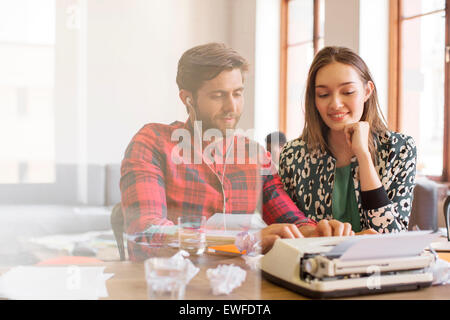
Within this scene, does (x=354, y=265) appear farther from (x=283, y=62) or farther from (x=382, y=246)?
(x=283, y=62)

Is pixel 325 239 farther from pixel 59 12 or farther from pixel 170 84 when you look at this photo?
pixel 59 12

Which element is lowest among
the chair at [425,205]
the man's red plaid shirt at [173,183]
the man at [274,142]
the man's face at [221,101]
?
the chair at [425,205]

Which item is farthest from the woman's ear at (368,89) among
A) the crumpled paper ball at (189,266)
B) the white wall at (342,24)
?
the white wall at (342,24)

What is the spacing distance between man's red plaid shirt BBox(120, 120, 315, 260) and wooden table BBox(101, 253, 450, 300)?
0.09 meters

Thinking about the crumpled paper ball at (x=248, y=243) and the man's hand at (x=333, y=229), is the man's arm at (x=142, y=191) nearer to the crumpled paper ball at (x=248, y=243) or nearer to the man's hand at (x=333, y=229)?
the crumpled paper ball at (x=248, y=243)

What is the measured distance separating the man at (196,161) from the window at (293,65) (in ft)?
0.71

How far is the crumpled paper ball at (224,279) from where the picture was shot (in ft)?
2.69

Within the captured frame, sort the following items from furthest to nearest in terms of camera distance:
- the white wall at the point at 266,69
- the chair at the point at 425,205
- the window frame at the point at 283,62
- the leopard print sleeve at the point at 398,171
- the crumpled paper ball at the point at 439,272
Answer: the chair at the point at 425,205
the leopard print sleeve at the point at 398,171
the window frame at the point at 283,62
the white wall at the point at 266,69
the crumpled paper ball at the point at 439,272

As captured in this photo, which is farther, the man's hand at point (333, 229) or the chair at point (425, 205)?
the chair at point (425, 205)

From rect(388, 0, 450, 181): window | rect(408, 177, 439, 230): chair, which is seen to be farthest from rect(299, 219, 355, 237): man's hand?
rect(388, 0, 450, 181): window

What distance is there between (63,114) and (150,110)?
0.56ft

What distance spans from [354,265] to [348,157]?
28.6 inches

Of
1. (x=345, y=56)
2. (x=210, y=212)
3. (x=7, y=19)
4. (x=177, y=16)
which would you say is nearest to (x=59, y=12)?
(x=7, y=19)

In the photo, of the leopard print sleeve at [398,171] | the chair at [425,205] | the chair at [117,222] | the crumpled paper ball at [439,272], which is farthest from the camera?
the chair at [425,205]
